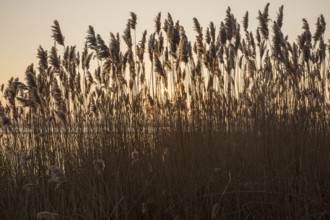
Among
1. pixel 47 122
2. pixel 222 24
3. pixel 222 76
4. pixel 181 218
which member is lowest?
pixel 181 218

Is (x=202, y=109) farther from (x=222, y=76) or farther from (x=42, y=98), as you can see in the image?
(x=42, y=98)

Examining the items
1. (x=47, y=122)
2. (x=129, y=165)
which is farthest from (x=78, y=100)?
(x=129, y=165)

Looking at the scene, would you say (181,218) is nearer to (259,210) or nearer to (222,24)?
(259,210)

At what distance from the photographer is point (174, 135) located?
4.28 meters

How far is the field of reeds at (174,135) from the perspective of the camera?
3455 mm

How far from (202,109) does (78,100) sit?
1185 millimetres

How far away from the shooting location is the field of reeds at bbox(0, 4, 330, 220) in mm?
3455

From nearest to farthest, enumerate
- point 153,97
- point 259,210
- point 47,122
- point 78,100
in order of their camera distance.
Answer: point 259,210
point 47,122
point 78,100
point 153,97

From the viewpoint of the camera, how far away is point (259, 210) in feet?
11.4

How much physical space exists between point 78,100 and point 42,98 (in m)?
0.78

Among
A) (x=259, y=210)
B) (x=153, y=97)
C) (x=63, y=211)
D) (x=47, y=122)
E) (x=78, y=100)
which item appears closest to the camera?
(x=63, y=211)

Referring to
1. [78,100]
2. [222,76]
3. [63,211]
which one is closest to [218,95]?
[222,76]

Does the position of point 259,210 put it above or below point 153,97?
below

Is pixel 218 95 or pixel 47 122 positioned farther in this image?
pixel 218 95
